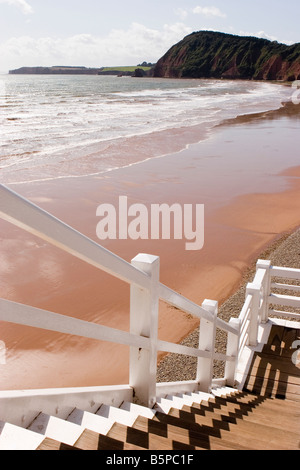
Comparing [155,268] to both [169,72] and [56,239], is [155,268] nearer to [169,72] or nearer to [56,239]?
[56,239]

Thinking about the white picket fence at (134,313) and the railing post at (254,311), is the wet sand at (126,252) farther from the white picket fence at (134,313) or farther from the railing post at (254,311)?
the white picket fence at (134,313)

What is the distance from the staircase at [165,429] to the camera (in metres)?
1.48

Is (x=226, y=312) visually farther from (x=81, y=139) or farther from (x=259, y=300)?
(x=81, y=139)

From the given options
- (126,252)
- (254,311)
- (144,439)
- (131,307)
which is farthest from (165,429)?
(126,252)

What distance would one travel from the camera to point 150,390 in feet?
7.06

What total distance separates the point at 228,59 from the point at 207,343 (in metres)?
168

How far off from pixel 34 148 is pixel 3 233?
10628mm

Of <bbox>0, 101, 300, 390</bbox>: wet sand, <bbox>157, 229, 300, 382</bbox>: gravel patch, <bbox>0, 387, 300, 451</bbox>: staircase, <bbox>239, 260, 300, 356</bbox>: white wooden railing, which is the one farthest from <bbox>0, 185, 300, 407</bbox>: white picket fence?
<bbox>0, 101, 300, 390</bbox>: wet sand

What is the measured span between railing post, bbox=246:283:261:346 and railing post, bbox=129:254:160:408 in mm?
2281

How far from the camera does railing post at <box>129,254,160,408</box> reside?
6.11ft

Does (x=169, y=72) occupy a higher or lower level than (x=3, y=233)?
higher

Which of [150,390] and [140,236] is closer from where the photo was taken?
[150,390]

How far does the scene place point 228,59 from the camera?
154 m
